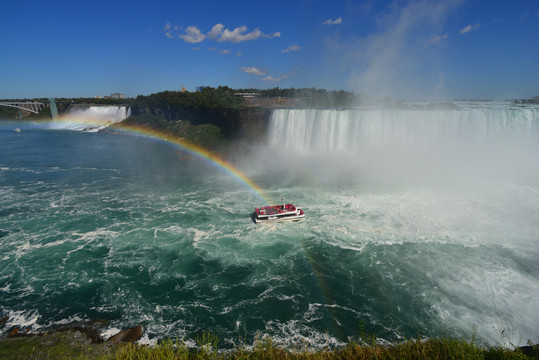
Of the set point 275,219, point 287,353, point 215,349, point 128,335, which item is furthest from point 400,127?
point 128,335

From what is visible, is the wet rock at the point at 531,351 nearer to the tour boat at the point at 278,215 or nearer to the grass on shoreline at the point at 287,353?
the grass on shoreline at the point at 287,353

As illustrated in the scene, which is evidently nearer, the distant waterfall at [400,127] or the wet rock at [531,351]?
the wet rock at [531,351]

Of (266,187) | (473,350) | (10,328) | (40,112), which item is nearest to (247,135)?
(266,187)

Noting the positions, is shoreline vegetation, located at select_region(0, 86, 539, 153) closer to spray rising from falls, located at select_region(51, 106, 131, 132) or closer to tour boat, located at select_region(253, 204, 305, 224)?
spray rising from falls, located at select_region(51, 106, 131, 132)

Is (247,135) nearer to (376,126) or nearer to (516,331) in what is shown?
(376,126)

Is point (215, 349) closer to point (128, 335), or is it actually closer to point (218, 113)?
point (128, 335)

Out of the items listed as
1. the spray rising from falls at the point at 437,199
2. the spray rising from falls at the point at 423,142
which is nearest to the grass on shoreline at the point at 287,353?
the spray rising from falls at the point at 437,199
